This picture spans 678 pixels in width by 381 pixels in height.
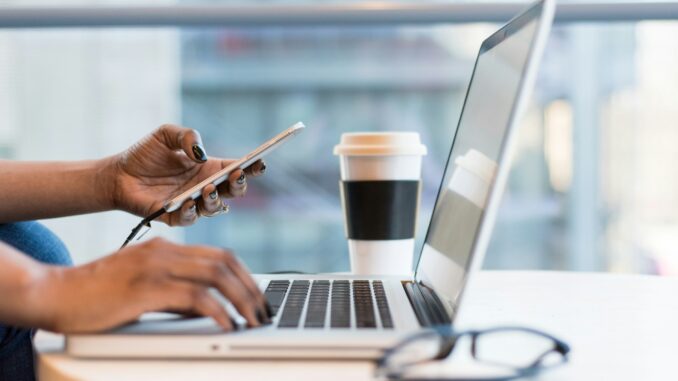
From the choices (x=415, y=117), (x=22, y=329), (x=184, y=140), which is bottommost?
(x=22, y=329)

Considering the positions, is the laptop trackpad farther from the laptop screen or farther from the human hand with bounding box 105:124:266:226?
the human hand with bounding box 105:124:266:226

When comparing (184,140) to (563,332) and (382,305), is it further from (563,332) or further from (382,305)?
(563,332)

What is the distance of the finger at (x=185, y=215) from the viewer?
81 centimetres

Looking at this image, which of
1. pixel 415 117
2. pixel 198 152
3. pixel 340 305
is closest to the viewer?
pixel 340 305

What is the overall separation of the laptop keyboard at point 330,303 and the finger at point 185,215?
0.14m

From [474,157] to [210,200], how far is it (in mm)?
310

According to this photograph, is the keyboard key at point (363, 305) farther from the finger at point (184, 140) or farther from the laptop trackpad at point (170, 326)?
the finger at point (184, 140)

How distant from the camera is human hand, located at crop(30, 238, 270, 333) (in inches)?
18.6

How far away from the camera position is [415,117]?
3.89 meters

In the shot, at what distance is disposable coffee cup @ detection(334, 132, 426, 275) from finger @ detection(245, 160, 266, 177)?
105 millimetres

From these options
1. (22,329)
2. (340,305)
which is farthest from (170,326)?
(22,329)

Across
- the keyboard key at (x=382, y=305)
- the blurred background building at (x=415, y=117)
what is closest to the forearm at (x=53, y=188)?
the keyboard key at (x=382, y=305)

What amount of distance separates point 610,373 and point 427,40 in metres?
3.41

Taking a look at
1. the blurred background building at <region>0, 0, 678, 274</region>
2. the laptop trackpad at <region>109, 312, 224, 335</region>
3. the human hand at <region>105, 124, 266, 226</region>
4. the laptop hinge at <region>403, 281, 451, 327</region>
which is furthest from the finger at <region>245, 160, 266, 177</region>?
the blurred background building at <region>0, 0, 678, 274</region>
